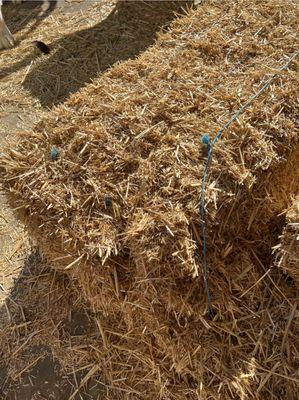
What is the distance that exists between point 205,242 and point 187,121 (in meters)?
0.90

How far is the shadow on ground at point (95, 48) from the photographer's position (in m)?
6.82

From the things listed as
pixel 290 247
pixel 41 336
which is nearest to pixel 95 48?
pixel 41 336

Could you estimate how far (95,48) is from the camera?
720cm

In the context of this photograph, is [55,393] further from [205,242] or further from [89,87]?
[89,87]

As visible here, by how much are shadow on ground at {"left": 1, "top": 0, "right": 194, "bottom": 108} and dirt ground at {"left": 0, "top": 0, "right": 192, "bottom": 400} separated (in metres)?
0.02

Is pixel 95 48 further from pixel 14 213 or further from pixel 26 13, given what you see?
pixel 14 213

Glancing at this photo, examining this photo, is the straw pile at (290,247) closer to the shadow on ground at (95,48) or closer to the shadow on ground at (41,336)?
the shadow on ground at (41,336)

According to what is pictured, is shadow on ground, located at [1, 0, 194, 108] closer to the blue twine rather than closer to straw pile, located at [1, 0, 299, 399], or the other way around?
straw pile, located at [1, 0, 299, 399]

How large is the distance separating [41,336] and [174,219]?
6.00ft

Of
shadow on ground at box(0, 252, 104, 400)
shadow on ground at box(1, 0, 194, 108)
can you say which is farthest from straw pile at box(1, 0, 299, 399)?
shadow on ground at box(1, 0, 194, 108)

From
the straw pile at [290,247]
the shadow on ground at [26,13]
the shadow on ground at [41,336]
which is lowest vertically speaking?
the shadow on ground at [41,336]

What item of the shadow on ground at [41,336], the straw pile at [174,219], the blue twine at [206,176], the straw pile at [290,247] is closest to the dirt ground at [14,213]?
the shadow on ground at [41,336]

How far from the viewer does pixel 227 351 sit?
3.34 metres

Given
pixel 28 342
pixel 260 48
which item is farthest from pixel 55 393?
pixel 260 48
